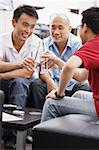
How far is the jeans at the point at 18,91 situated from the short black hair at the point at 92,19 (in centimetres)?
94

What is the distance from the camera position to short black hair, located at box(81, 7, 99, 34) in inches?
66.0

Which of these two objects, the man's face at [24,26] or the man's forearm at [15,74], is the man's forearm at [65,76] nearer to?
the man's forearm at [15,74]

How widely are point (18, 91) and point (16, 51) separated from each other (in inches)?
18.4

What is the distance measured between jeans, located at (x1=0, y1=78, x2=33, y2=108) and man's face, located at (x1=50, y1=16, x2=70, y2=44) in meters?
0.53

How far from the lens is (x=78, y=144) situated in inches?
53.1

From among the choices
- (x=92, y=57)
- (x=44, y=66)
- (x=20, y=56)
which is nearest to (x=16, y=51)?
(x=20, y=56)

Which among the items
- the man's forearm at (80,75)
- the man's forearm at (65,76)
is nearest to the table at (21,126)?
the man's forearm at (65,76)

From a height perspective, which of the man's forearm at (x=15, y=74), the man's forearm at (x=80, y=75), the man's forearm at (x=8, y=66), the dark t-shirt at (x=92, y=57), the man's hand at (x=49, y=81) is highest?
the dark t-shirt at (x=92, y=57)

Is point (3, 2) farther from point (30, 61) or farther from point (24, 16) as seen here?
point (30, 61)

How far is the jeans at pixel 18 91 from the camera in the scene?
7.92 feet

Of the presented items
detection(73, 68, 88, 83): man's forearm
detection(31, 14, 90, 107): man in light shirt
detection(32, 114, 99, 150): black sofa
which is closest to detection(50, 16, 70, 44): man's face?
detection(31, 14, 90, 107): man in light shirt

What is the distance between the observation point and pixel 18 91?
2434 millimetres

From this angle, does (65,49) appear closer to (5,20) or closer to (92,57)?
(92,57)

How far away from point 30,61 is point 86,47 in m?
1.02
